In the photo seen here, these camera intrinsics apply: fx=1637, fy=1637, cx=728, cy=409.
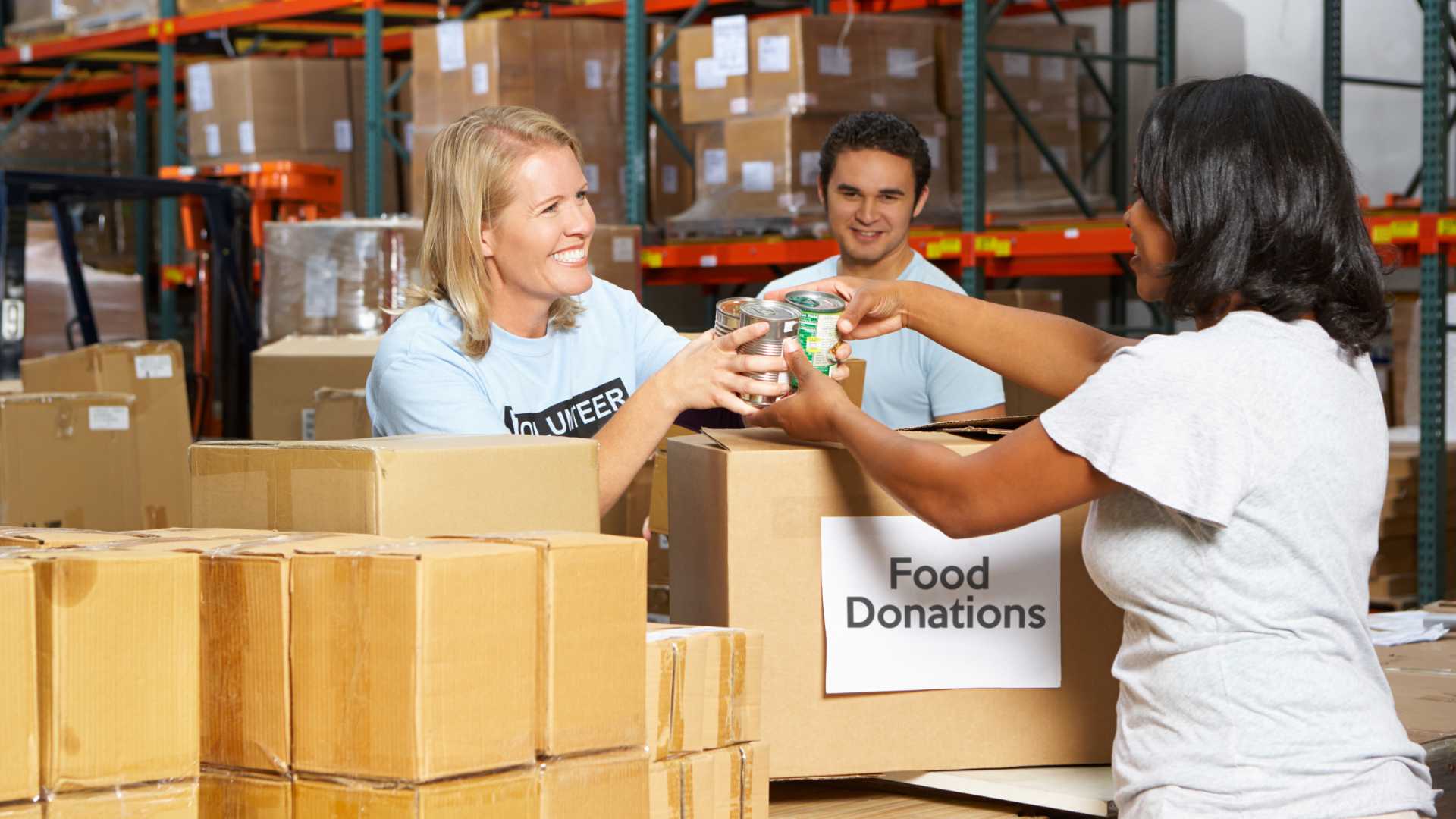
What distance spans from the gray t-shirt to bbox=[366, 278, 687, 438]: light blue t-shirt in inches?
39.0

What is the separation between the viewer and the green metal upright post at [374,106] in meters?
8.05

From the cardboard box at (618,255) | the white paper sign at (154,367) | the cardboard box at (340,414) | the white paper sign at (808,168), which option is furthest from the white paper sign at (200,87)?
the cardboard box at (340,414)

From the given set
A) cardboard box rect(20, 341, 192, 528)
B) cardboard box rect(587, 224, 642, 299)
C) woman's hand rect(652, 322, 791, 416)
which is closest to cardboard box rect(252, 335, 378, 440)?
cardboard box rect(20, 341, 192, 528)

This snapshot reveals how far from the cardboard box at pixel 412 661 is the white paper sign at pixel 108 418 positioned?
132 inches

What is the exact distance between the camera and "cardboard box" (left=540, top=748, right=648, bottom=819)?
1.51 meters

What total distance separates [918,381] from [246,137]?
567 centimetres

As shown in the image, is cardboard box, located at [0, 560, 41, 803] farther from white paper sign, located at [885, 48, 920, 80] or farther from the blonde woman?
white paper sign, located at [885, 48, 920, 80]

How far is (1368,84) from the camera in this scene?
7.30 meters

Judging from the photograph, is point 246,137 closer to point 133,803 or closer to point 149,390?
point 149,390

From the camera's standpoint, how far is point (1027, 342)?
221 cm

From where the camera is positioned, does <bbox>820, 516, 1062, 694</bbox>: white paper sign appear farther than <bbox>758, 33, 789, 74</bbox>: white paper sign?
No

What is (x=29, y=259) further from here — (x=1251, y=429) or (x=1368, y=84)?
(x=1251, y=429)

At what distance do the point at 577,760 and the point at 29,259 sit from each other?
762cm

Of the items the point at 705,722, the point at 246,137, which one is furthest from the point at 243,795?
the point at 246,137
